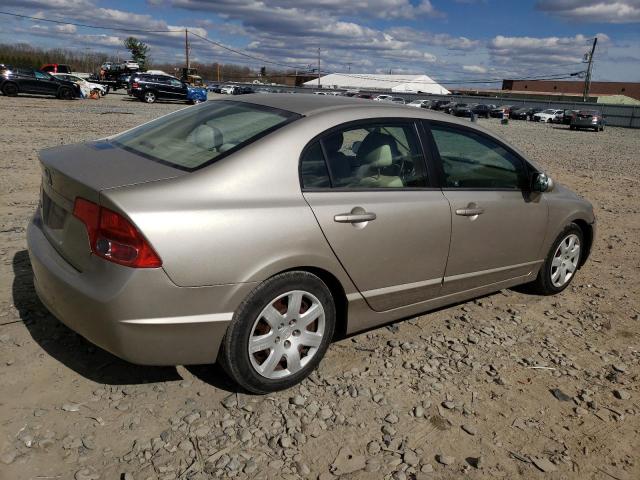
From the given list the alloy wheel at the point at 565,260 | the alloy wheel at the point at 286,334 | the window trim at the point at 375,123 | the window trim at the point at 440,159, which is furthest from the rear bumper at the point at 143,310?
the alloy wheel at the point at 565,260

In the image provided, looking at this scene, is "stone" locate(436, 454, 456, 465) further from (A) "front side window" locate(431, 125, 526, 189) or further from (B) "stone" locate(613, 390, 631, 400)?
(A) "front side window" locate(431, 125, 526, 189)

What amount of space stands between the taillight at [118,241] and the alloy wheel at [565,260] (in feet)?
11.9

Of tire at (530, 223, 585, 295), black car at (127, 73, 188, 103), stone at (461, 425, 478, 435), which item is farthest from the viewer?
black car at (127, 73, 188, 103)

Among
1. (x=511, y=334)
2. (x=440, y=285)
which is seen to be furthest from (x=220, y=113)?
(x=511, y=334)

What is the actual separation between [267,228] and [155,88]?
106ft

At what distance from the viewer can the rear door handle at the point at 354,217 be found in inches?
118

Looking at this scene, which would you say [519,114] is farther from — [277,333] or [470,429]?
[277,333]

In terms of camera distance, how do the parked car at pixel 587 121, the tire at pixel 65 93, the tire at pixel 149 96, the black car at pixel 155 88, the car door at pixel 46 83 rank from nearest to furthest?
the car door at pixel 46 83, the tire at pixel 65 93, the black car at pixel 155 88, the tire at pixel 149 96, the parked car at pixel 587 121

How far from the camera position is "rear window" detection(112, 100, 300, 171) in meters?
2.95

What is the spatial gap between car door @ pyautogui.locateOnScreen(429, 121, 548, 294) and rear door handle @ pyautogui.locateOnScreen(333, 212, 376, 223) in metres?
0.75

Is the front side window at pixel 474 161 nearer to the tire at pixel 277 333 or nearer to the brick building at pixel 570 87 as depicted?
the tire at pixel 277 333

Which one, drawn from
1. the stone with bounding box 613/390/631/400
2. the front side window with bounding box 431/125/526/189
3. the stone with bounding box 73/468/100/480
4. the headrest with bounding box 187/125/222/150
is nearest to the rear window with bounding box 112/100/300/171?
the headrest with bounding box 187/125/222/150

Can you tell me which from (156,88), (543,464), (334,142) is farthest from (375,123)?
(156,88)

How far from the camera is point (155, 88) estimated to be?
105 feet
